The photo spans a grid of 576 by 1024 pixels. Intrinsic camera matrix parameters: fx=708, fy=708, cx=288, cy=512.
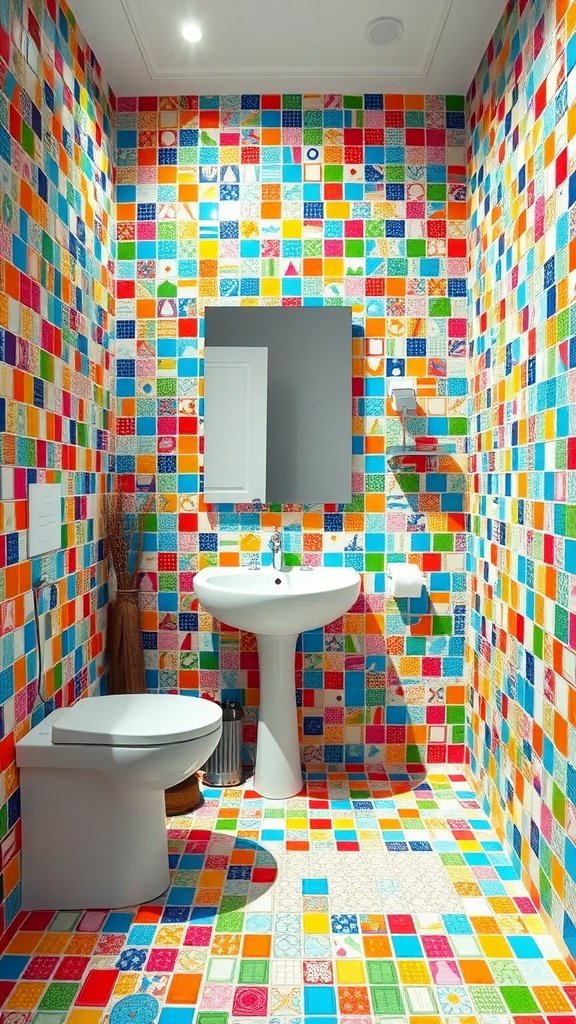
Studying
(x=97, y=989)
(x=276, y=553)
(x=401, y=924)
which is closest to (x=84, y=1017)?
(x=97, y=989)

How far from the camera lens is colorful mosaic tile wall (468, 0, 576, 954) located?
1.67 metres

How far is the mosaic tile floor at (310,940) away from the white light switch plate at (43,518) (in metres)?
0.97

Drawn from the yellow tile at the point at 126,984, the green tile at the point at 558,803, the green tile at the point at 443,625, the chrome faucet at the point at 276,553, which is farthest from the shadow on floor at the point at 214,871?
the green tile at the point at 443,625

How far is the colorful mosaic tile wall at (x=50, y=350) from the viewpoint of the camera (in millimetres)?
1755

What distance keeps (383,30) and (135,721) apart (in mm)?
2300

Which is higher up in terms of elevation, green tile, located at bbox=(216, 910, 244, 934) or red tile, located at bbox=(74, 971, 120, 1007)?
green tile, located at bbox=(216, 910, 244, 934)

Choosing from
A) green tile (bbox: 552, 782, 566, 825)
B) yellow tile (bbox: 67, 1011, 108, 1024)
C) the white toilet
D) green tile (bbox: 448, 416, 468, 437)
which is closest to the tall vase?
the white toilet

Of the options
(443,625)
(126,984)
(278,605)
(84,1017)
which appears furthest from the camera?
(443,625)

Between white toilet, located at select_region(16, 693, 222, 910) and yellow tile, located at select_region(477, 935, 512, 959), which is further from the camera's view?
white toilet, located at select_region(16, 693, 222, 910)

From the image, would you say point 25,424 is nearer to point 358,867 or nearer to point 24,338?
point 24,338

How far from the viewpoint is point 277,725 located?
249 centimetres

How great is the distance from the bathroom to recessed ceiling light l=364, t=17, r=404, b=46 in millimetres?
20

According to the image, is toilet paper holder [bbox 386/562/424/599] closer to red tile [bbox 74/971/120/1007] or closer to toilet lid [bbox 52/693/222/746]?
toilet lid [bbox 52/693/222/746]

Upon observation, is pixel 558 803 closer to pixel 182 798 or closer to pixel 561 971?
pixel 561 971
